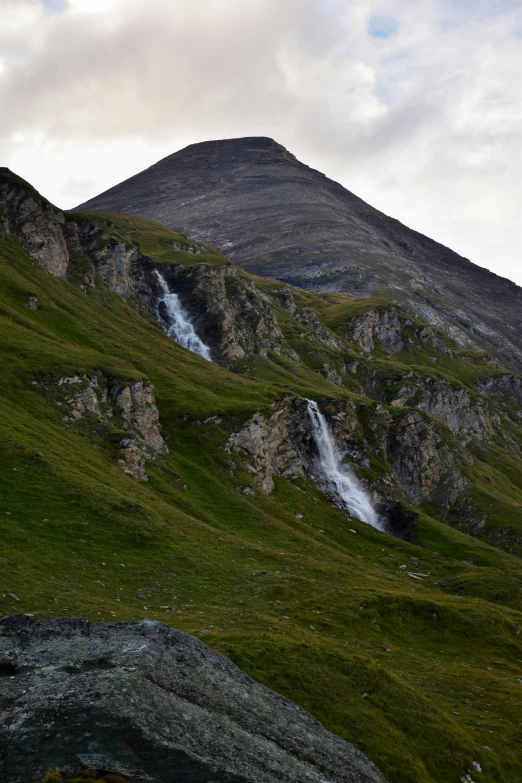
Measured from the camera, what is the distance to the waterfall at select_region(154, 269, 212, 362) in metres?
161

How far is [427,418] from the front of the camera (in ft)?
536

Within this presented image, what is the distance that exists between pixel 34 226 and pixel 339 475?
74.9 m

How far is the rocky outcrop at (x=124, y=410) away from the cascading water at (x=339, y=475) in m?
36.6

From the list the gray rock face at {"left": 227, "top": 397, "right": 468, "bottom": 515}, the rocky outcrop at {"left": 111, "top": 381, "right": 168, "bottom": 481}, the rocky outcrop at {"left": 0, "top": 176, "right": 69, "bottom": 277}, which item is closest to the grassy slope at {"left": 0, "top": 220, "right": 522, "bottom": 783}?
the rocky outcrop at {"left": 111, "top": 381, "right": 168, "bottom": 481}

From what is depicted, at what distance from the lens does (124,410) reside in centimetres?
9612

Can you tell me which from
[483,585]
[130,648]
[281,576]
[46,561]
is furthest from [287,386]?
[130,648]

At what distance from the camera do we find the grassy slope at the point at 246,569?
40.1m

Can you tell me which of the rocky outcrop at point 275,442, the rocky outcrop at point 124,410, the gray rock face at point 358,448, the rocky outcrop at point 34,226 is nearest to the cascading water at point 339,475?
the gray rock face at point 358,448

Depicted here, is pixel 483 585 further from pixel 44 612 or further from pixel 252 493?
pixel 44 612

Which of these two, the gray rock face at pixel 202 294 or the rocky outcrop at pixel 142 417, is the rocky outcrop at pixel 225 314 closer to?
the gray rock face at pixel 202 294

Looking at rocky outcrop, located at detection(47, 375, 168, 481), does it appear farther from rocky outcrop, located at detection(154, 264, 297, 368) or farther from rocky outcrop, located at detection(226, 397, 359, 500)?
rocky outcrop, located at detection(154, 264, 297, 368)

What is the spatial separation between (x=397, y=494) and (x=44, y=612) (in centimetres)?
10053

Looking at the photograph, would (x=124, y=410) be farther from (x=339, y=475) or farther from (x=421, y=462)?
(x=421, y=462)

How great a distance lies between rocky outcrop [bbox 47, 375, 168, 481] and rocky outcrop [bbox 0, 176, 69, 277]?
159 ft
